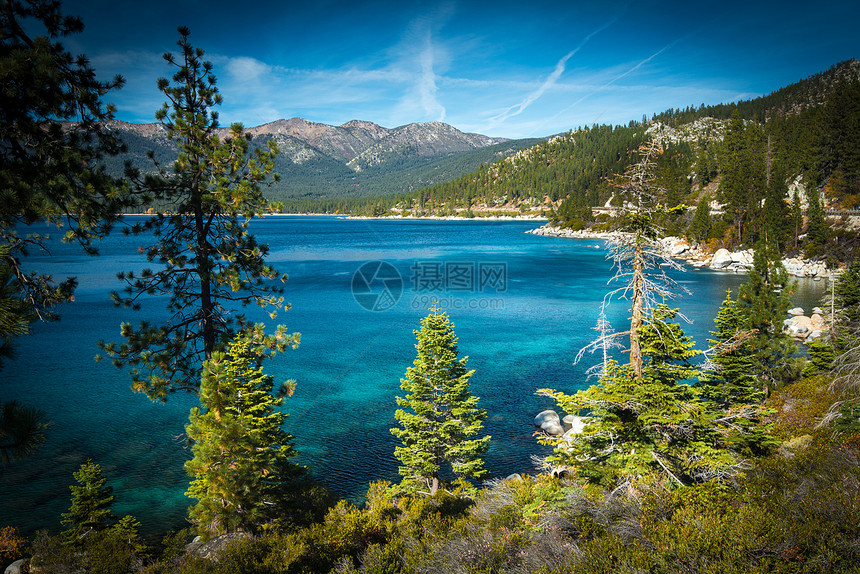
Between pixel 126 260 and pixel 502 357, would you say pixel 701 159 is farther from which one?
pixel 126 260

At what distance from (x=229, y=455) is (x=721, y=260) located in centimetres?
7339

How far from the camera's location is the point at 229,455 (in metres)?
10.5

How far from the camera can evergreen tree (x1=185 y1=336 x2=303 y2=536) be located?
10.3 metres

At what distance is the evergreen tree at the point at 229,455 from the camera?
1033 centimetres

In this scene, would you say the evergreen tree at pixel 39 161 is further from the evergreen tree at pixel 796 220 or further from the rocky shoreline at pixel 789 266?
the evergreen tree at pixel 796 220

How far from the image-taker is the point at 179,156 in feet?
31.4

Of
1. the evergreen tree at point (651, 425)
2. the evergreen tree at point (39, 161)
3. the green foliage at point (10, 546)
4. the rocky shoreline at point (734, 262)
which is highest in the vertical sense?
the evergreen tree at point (39, 161)

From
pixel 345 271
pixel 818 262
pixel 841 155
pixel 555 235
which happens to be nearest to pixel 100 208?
pixel 345 271

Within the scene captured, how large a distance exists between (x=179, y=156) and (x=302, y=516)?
975 cm

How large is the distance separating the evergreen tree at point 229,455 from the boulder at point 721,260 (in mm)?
71371

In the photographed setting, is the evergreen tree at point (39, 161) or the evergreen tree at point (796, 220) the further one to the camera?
the evergreen tree at point (796, 220)

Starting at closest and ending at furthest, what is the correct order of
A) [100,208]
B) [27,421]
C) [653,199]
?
[27,421]
[100,208]
[653,199]

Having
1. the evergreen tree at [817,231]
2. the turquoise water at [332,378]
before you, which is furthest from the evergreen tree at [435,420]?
the evergreen tree at [817,231]

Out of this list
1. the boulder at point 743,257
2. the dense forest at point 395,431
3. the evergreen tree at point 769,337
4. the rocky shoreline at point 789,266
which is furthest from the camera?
the boulder at point 743,257
